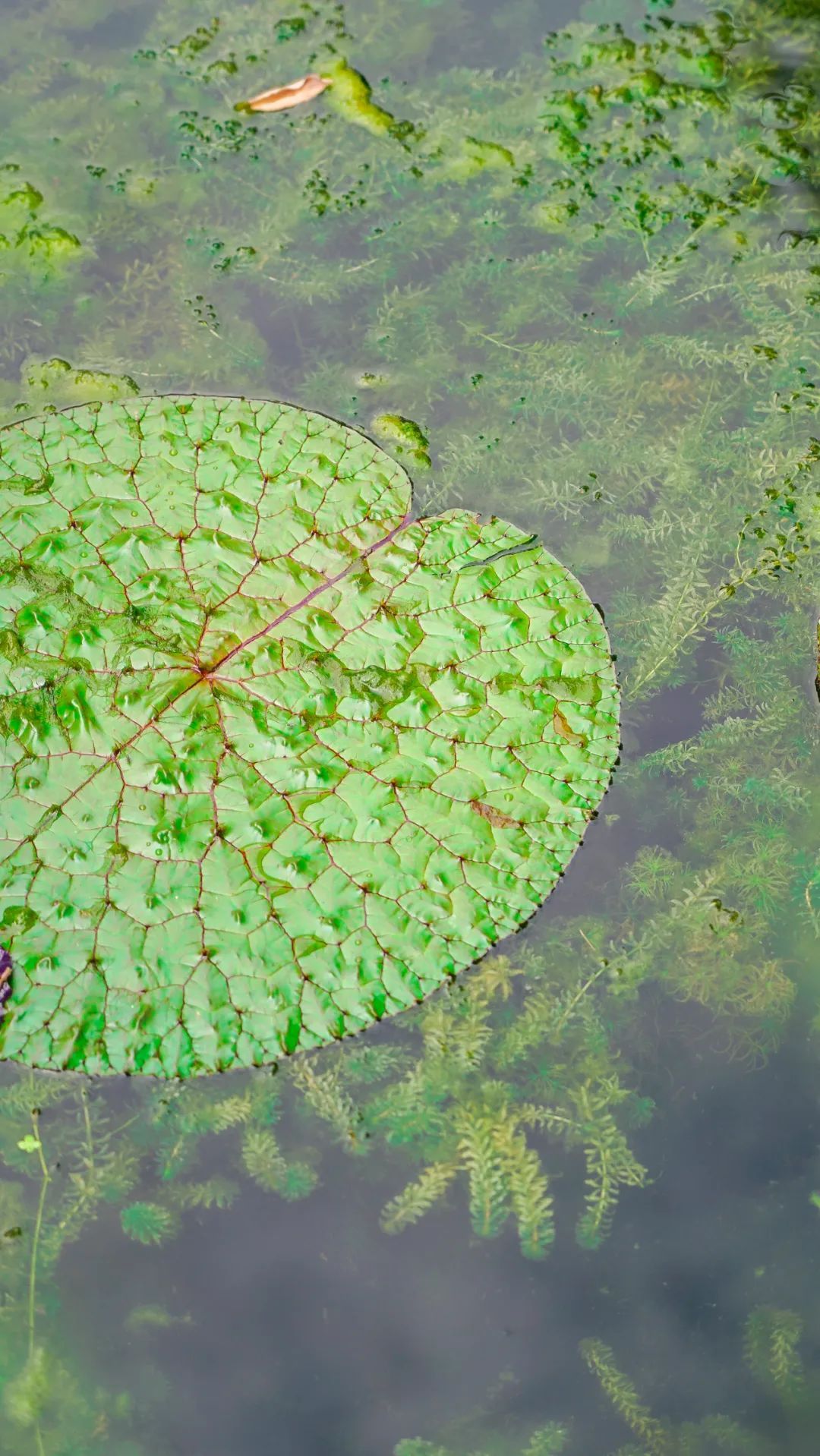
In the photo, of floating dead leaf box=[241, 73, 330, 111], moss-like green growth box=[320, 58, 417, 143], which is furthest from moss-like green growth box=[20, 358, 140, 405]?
moss-like green growth box=[320, 58, 417, 143]

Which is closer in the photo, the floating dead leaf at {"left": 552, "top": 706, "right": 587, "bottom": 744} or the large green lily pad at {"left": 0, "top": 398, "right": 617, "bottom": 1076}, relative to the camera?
the large green lily pad at {"left": 0, "top": 398, "right": 617, "bottom": 1076}

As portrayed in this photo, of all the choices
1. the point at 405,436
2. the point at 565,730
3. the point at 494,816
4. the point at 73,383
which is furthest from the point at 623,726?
the point at 73,383

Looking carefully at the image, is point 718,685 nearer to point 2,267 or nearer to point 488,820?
point 488,820

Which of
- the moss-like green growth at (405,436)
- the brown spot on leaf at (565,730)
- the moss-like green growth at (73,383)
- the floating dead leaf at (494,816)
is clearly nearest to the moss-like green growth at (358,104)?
the moss-like green growth at (405,436)

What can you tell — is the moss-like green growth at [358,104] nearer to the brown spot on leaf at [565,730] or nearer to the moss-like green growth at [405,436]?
the moss-like green growth at [405,436]

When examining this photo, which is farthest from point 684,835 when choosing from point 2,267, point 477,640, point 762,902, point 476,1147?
point 2,267

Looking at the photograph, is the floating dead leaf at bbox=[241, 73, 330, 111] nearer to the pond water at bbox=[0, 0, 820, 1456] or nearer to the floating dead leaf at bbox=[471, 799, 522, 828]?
the pond water at bbox=[0, 0, 820, 1456]
